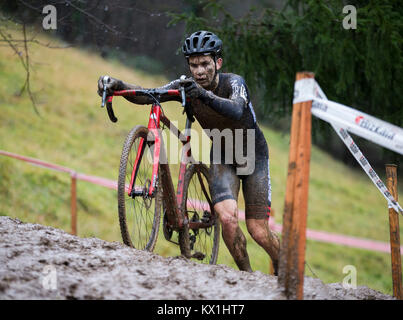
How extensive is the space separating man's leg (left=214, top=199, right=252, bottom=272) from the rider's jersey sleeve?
2.78 feet

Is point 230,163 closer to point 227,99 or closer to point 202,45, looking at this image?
point 227,99

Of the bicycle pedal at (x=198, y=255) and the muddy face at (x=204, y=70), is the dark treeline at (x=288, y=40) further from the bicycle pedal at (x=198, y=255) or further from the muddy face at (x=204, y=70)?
the bicycle pedal at (x=198, y=255)

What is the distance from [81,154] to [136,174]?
31.0 ft

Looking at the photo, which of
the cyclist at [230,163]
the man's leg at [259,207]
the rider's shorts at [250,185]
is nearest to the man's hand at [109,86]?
the cyclist at [230,163]

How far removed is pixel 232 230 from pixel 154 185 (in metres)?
0.79

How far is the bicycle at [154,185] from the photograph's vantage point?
410 centimetres

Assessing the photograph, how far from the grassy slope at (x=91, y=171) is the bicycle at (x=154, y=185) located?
3.44 m

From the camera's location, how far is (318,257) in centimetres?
1261

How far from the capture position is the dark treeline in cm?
647

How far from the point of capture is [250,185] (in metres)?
4.68

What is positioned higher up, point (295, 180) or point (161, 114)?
point (161, 114)
